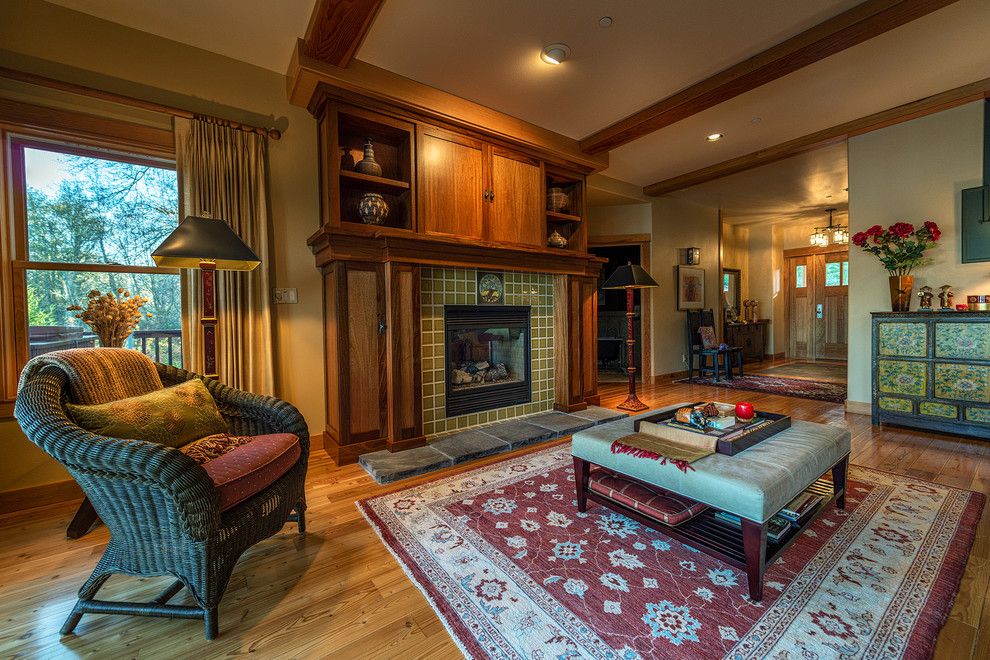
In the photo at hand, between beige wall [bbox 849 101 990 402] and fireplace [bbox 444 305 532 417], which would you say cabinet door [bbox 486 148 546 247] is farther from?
beige wall [bbox 849 101 990 402]

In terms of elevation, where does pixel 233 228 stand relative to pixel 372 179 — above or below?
below

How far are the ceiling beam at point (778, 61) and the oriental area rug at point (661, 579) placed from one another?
111 inches

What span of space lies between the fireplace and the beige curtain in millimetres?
1384

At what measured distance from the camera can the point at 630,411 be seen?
412 centimetres

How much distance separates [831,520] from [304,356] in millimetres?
3415

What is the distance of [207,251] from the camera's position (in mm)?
1998

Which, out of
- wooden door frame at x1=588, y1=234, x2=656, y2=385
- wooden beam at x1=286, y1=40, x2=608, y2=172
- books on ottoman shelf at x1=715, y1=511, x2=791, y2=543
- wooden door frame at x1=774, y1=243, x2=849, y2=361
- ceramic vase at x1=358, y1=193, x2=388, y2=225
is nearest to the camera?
books on ottoman shelf at x1=715, y1=511, x2=791, y2=543

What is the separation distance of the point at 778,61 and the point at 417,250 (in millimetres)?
2909

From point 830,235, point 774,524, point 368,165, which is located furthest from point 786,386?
point 368,165

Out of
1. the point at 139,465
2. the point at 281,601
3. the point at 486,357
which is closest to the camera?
the point at 139,465

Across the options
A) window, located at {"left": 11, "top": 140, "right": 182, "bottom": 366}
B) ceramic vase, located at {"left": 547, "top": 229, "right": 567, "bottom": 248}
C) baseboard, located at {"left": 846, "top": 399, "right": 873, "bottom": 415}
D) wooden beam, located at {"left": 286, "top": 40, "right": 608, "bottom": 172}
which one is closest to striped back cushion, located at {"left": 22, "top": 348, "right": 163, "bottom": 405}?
window, located at {"left": 11, "top": 140, "right": 182, "bottom": 366}

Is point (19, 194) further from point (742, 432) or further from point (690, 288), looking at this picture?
point (690, 288)

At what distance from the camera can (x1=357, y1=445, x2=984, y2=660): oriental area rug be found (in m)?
1.26

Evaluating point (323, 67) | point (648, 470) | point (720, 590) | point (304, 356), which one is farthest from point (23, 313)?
point (720, 590)
